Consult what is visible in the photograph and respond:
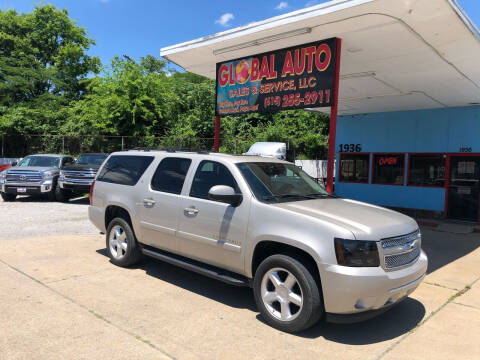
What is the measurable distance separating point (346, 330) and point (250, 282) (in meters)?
1.15

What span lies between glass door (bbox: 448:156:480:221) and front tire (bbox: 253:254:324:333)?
988 cm

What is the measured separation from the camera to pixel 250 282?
4.24 meters

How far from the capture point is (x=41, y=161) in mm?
13992

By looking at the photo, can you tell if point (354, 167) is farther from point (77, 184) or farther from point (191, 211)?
point (191, 211)

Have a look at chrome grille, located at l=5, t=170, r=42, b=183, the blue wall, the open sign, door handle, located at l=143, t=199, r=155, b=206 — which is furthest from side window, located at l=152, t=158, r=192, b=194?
the open sign

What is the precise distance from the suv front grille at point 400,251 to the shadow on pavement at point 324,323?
0.77m

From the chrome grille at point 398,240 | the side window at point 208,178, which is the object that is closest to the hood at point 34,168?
the side window at point 208,178

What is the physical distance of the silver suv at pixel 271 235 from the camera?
3.51 meters

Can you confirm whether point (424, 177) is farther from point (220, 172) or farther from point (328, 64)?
point (220, 172)

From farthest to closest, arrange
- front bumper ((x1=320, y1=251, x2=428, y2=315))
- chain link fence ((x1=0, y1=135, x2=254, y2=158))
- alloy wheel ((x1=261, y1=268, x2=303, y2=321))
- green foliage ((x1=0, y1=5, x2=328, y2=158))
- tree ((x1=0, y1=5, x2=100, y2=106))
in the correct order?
tree ((x1=0, y1=5, x2=100, y2=106)) < green foliage ((x1=0, y1=5, x2=328, y2=158)) < chain link fence ((x1=0, y1=135, x2=254, y2=158)) < alloy wheel ((x1=261, y1=268, x2=303, y2=321)) < front bumper ((x1=320, y1=251, x2=428, y2=315))

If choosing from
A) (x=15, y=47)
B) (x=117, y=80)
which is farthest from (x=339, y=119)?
(x=15, y=47)

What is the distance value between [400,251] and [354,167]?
35.4 feet

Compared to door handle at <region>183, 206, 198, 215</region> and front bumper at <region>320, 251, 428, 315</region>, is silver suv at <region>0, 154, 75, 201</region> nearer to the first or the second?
door handle at <region>183, 206, 198, 215</region>

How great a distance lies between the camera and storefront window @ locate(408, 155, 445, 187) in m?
11.9
